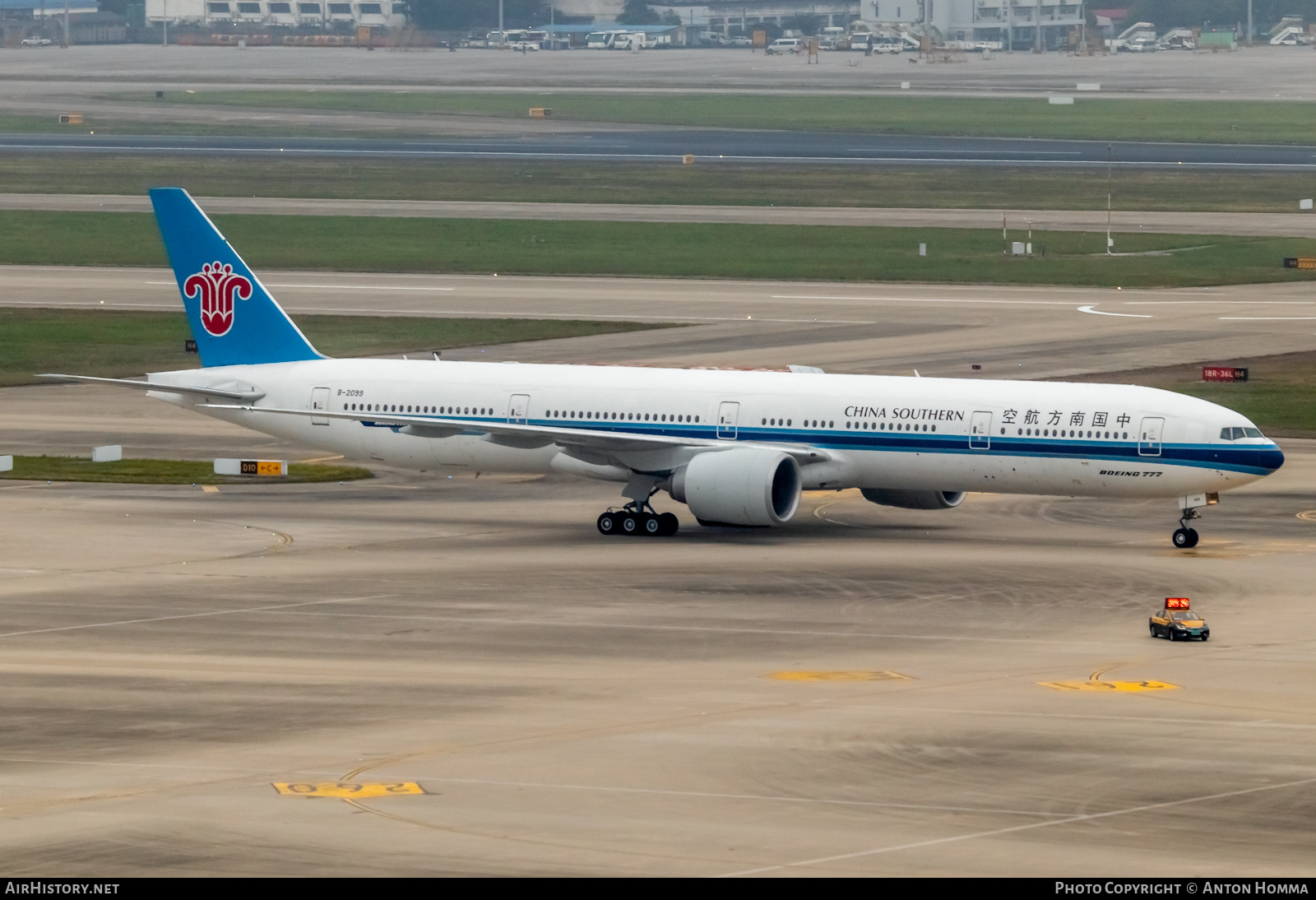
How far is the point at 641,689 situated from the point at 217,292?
2764 cm

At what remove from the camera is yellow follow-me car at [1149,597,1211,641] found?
40750 mm

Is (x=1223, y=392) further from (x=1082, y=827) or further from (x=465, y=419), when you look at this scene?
(x=1082, y=827)

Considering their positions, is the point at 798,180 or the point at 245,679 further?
the point at 798,180

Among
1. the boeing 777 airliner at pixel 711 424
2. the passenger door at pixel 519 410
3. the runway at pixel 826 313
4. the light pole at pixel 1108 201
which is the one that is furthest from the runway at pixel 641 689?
the light pole at pixel 1108 201

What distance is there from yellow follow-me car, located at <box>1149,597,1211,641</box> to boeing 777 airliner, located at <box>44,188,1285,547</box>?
34.2 feet

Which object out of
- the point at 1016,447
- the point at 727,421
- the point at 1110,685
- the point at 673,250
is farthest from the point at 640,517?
the point at 673,250

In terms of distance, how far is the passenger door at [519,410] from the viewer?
185 ft

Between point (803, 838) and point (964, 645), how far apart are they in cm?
1453

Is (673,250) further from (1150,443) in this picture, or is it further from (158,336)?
(1150,443)

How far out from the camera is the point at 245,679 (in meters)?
37.4

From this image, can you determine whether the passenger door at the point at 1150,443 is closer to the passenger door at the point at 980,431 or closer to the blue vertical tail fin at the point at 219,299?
the passenger door at the point at 980,431

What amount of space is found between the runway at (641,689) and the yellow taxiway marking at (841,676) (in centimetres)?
10

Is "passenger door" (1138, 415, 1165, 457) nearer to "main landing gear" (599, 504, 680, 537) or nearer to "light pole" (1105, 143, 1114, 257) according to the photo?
"main landing gear" (599, 504, 680, 537)

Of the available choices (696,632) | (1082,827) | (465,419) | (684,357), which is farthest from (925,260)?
(1082,827)
